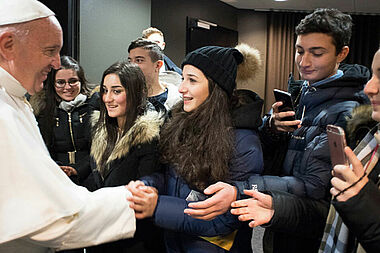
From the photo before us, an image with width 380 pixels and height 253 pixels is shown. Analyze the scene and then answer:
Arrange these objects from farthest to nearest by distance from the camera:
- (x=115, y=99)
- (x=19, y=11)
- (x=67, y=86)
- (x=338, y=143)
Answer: (x=67, y=86) → (x=115, y=99) → (x=19, y=11) → (x=338, y=143)

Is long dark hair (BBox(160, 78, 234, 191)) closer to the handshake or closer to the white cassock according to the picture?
the handshake

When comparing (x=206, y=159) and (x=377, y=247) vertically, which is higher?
(x=206, y=159)

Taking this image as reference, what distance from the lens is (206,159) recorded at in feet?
5.32

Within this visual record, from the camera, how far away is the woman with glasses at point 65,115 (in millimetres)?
2719

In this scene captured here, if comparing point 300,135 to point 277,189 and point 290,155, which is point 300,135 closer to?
point 290,155

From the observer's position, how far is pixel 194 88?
1720 millimetres

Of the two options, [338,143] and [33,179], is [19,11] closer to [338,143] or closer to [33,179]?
[33,179]

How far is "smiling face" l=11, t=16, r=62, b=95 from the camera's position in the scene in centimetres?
Result: 139

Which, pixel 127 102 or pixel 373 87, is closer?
pixel 373 87

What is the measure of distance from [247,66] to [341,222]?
86cm

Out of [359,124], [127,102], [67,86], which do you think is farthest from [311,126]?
[67,86]

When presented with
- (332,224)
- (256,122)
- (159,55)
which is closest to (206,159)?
(256,122)

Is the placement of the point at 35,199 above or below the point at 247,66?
below

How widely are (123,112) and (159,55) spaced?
110cm
